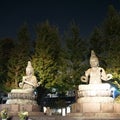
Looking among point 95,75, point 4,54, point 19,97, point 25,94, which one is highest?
point 4,54

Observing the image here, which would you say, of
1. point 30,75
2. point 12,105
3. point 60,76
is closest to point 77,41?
point 60,76

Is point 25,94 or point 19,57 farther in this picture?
point 19,57

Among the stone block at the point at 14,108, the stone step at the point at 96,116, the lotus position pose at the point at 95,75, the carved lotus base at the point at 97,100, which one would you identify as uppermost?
the lotus position pose at the point at 95,75

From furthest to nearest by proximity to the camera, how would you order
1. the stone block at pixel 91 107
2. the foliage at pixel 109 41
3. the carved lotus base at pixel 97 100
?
→ the foliage at pixel 109 41 → the carved lotus base at pixel 97 100 → the stone block at pixel 91 107

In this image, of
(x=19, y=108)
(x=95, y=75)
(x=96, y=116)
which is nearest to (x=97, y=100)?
(x=96, y=116)

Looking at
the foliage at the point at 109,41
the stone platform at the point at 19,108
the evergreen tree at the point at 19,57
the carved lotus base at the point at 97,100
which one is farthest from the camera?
the evergreen tree at the point at 19,57

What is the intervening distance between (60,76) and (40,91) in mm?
3027

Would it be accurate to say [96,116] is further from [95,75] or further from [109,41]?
[109,41]

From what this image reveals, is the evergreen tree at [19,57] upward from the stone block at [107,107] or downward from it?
upward

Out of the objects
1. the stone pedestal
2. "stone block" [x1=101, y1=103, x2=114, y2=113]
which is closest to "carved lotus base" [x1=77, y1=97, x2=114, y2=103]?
the stone pedestal

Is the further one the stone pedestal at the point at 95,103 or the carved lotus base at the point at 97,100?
the carved lotus base at the point at 97,100

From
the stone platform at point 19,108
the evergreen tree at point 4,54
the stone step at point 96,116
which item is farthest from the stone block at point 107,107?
the evergreen tree at point 4,54

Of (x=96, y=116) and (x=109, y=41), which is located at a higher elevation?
(x=109, y=41)

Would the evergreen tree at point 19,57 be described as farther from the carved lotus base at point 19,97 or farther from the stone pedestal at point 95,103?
the stone pedestal at point 95,103
